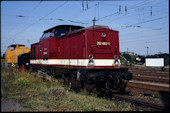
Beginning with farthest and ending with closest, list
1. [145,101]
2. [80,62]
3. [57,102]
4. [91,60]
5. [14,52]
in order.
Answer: [14,52] < [80,62] < [91,60] < [145,101] < [57,102]

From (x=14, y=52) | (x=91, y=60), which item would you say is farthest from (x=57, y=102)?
(x=14, y=52)

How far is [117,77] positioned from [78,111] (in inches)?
117

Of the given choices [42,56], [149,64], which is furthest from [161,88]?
[149,64]

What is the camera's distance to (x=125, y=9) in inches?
564

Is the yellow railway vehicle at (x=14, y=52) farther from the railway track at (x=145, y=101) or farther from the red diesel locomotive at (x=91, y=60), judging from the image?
the railway track at (x=145, y=101)

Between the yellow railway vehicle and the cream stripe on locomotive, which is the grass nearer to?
the cream stripe on locomotive

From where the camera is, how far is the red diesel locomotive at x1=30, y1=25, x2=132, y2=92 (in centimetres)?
720

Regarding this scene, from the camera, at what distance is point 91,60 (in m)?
7.41

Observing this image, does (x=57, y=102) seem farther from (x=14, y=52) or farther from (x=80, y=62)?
(x=14, y=52)

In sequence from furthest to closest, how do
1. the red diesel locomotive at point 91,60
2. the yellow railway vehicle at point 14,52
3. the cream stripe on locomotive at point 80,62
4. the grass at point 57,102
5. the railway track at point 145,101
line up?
the yellow railway vehicle at point 14,52, the cream stripe on locomotive at point 80,62, the red diesel locomotive at point 91,60, the railway track at point 145,101, the grass at point 57,102

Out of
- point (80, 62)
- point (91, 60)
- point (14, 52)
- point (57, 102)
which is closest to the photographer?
point (57, 102)

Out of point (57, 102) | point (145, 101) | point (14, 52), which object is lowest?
point (145, 101)

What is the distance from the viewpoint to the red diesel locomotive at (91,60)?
23.6 ft

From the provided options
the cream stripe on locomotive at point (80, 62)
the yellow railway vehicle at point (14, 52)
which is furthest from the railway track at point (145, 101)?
the yellow railway vehicle at point (14, 52)
